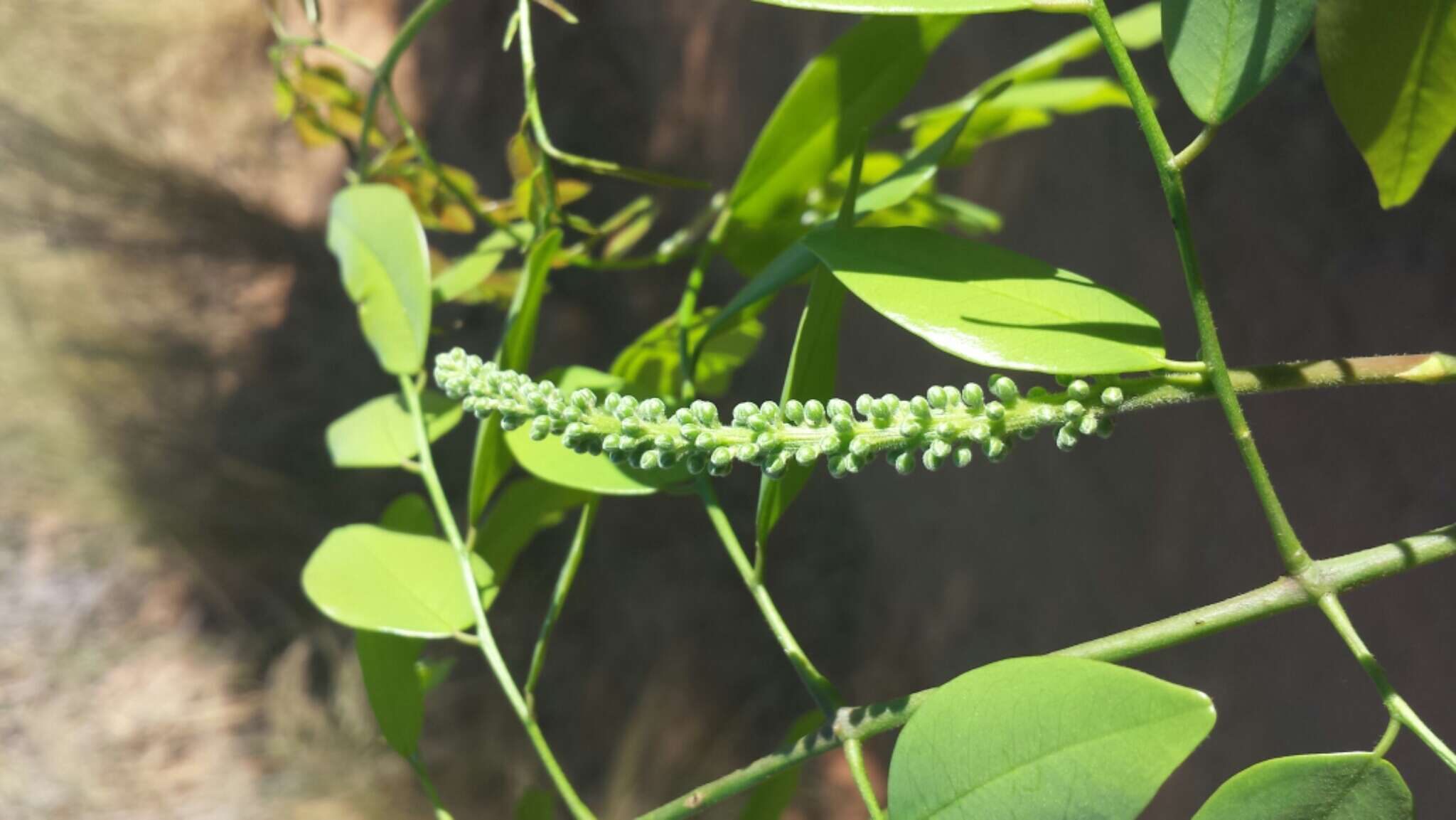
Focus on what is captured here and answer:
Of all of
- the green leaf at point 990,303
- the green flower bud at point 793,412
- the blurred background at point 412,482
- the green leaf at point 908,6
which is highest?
the green leaf at point 908,6

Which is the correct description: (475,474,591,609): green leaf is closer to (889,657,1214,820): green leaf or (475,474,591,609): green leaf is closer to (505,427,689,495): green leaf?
(505,427,689,495): green leaf

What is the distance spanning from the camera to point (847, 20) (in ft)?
3.61

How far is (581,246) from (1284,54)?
349 mm

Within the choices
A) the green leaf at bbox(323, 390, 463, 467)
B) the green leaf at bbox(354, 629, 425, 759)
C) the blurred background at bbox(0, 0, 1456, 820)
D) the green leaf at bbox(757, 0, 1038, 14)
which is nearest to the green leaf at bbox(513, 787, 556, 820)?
the green leaf at bbox(354, 629, 425, 759)

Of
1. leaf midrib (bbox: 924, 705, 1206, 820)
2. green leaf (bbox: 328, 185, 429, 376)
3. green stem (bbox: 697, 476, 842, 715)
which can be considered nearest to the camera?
leaf midrib (bbox: 924, 705, 1206, 820)

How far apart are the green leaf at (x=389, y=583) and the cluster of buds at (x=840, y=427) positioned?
7.0 inches

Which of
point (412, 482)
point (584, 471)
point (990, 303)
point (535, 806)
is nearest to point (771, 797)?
point (535, 806)

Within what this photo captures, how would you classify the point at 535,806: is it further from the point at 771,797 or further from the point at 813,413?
the point at 813,413

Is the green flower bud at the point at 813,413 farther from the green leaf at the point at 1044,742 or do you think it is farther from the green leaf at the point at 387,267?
the green leaf at the point at 387,267

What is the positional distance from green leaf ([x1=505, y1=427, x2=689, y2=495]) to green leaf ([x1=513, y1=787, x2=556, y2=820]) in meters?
0.22

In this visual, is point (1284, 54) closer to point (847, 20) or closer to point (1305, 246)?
point (1305, 246)

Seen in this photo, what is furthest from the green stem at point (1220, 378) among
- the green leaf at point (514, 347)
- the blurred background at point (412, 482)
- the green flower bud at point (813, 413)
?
the blurred background at point (412, 482)

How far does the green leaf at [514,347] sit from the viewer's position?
1.32 ft

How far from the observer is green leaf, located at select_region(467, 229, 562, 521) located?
0.40 m
